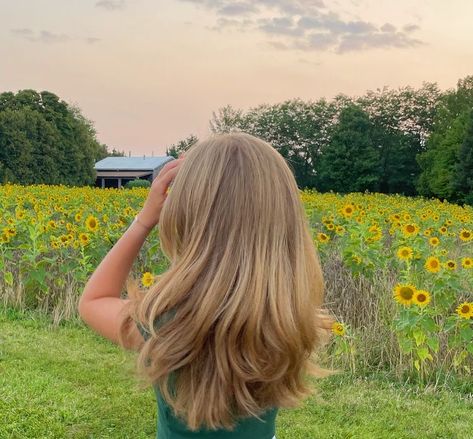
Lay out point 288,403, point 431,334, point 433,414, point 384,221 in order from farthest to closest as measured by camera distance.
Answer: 1. point 384,221
2. point 431,334
3. point 433,414
4. point 288,403

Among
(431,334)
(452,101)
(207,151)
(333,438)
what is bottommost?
(333,438)

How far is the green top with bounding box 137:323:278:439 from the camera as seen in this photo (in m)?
1.44

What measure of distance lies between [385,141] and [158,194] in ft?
160

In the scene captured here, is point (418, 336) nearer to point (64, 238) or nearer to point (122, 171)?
point (64, 238)

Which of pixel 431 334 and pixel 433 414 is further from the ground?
pixel 431 334

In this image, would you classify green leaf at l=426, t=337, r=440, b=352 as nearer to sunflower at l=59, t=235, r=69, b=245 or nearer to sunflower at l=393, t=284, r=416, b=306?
sunflower at l=393, t=284, r=416, b=306

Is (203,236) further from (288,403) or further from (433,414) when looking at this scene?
(433,414)

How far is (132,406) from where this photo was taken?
4.04 m

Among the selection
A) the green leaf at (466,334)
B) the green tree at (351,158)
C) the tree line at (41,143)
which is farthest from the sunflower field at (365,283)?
Answer: the green tree at (351,158)

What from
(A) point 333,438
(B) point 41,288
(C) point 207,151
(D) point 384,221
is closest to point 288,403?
(C) point 207,151

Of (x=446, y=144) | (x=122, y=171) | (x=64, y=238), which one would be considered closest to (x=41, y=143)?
(x=122, y=171)

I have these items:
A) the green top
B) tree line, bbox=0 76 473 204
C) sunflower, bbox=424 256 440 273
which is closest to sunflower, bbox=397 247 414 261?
sunflower, bbox=424 256 440 273

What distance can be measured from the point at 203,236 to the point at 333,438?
2.63 meters

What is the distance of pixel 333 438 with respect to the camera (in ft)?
12.0
